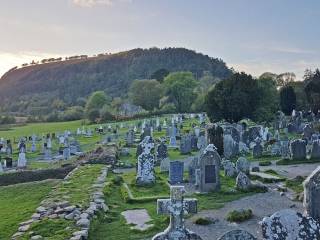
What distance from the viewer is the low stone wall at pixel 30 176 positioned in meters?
28.7

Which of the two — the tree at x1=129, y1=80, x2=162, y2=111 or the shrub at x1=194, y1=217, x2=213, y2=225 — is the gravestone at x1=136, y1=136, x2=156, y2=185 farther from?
the tree at x1=129, y1=80, x2=162, y2=111

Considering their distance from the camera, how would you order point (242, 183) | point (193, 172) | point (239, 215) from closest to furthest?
point (239, 215) < point (242, 183) < point (193, 172)

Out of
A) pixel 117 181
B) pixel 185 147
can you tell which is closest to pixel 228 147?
pixel 185 147

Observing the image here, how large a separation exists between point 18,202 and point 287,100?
188 feet

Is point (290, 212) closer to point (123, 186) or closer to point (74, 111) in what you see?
point (123, 186)

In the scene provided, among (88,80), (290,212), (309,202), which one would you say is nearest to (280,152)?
(309,202)

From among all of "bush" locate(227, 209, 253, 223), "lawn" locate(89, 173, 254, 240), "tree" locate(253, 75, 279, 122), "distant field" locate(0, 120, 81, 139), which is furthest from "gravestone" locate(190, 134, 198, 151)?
"distant field" locate(0, 120, 81, 139)

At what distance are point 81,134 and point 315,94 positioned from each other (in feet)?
101

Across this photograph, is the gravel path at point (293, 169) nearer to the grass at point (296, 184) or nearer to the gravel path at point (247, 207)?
the grass at point (296, 184)

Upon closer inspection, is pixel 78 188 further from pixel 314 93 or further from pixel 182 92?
pixel 182 92

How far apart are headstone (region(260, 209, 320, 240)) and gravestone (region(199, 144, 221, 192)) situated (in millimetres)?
14063

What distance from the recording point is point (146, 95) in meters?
104

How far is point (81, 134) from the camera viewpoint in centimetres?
6012


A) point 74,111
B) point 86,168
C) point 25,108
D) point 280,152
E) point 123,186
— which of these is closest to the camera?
point 123,186
